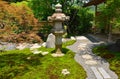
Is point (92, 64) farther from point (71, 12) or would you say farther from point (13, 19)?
point (71, 12)

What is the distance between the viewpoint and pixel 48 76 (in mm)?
10656

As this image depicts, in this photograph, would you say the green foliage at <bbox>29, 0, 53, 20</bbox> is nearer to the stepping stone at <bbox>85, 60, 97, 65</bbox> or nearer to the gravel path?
the gravel path

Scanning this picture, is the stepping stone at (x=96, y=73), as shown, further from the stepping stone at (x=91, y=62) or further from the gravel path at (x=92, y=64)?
the stepping stone at (x=91, y=62)

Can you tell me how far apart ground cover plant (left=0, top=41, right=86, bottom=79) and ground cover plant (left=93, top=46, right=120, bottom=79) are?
172 centimetres

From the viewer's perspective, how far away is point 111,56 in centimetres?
1395

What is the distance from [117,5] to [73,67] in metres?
4.53

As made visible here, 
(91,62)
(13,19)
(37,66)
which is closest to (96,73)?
(91,62)

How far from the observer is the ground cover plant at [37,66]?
A: 10.8 metres

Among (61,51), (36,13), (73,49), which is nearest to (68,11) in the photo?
(36,13)

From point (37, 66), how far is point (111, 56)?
4.74m

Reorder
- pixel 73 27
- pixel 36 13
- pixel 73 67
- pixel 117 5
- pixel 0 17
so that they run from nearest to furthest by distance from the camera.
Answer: pixel 0 17 → pixel 73 67 → pixel 117 5 → pixel 36 13 → pixel 73 27

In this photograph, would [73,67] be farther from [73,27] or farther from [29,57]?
[73,27]

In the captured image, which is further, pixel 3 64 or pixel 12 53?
pixel 12 53

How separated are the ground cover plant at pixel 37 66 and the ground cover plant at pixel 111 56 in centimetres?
172
